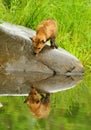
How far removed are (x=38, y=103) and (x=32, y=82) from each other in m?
1.99

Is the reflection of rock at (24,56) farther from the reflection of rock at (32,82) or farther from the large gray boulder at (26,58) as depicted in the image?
the reflection of rock at (32,82)

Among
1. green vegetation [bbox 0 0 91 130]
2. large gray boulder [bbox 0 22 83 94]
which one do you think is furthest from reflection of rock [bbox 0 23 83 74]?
green vegetation [bbox 0 0 91 130]

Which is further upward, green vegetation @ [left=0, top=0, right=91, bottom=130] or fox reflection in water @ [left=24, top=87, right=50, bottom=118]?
fox reflection in water @ [left=24, top=87, right=50, bottom=118]

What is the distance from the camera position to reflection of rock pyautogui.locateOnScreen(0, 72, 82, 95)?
10117 millimetres

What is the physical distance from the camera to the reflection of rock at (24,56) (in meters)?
12.8

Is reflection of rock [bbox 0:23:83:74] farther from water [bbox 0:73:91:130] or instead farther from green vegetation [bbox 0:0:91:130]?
green vegetation [bbox 0:0:91:130]

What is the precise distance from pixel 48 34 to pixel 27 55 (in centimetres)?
62

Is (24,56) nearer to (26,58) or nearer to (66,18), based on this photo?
(26,58)

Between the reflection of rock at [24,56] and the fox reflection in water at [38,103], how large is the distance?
8.77 feet

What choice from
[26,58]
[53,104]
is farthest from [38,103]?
[26,58]

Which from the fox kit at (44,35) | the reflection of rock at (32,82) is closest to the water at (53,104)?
the reflection of rock at (32,82)

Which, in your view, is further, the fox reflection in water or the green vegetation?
the green vegetation

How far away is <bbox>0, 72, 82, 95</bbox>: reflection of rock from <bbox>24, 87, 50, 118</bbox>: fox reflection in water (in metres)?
0.22

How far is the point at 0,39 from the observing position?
12.8 metres
